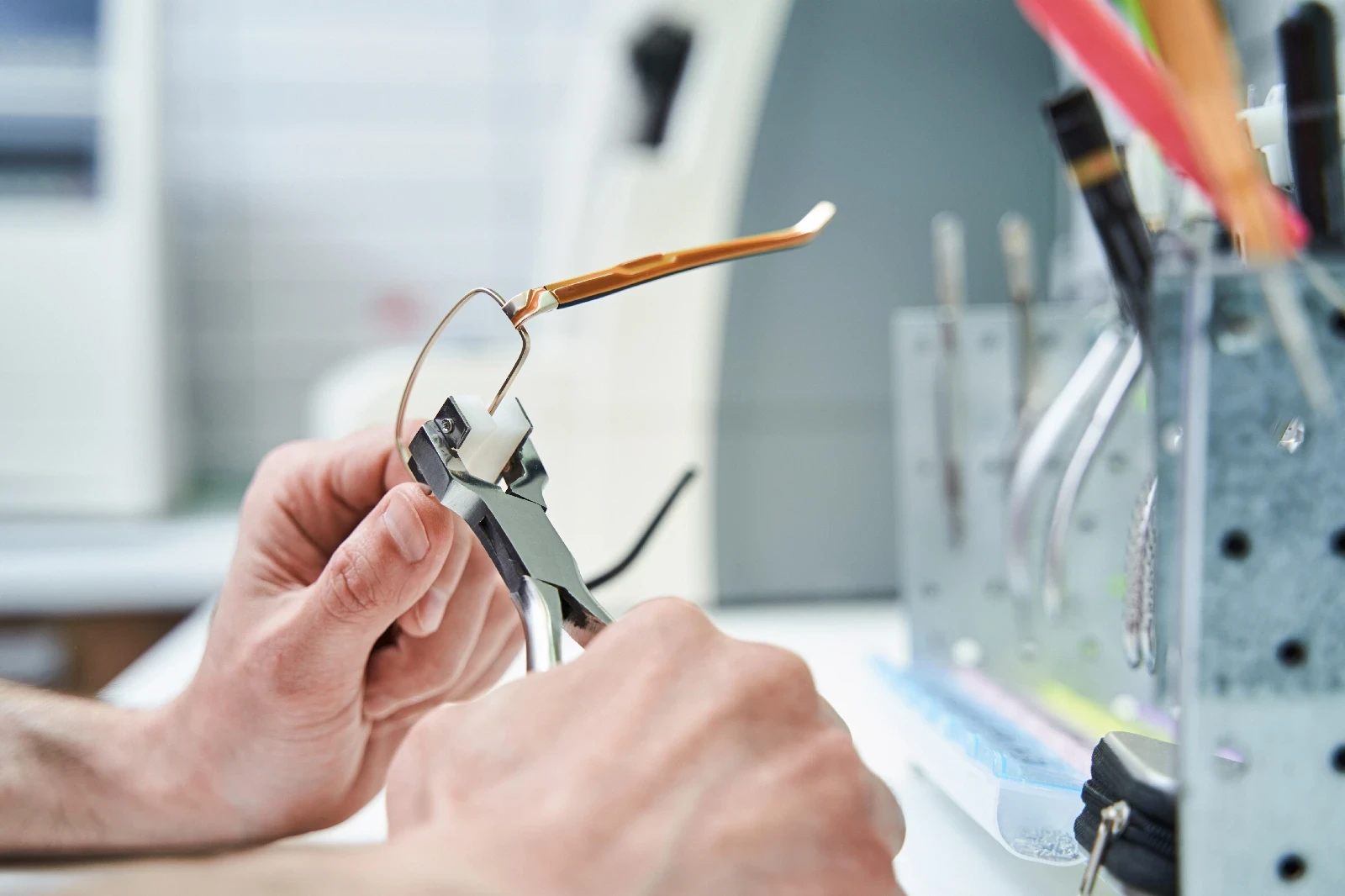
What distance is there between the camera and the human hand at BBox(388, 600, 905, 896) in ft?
0.58

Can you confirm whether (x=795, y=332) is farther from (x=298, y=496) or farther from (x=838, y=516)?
(x=298, y=496)

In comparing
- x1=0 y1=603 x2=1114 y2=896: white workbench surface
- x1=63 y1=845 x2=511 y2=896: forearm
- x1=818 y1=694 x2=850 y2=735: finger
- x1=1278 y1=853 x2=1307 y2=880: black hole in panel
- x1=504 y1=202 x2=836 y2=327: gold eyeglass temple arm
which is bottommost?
x1=0 y1=603 x2=1114 y2=896: white workbench surface

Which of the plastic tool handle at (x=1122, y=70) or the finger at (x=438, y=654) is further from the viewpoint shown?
the finger at (x=438, y=654)

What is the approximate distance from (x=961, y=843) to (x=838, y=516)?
39 cm

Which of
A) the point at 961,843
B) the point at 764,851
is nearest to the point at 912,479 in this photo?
the point at 961,843

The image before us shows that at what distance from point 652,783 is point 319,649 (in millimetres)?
150

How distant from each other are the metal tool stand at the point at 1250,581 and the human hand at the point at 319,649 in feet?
0.63

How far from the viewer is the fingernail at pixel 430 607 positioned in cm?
31

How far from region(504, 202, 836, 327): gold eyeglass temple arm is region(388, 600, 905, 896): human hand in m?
0.09

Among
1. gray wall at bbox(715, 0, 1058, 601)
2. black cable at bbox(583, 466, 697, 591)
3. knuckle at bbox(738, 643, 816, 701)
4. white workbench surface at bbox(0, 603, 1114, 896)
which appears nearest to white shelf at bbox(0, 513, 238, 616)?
white workbench surface at bbox(0, 603, 1114, 896)

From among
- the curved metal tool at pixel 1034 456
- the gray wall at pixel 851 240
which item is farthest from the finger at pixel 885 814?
the gray wall at pixel 851 240

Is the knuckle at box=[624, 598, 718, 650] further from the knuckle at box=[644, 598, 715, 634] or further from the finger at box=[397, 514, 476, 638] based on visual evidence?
the finger at box=[397, 514, 476, 638]

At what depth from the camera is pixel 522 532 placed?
0.25 metres

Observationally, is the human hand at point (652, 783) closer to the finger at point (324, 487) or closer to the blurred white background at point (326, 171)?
the finger at point (324, 487)
